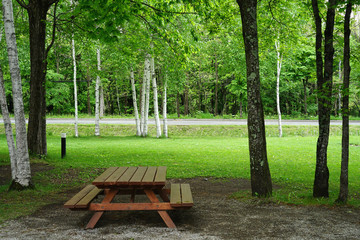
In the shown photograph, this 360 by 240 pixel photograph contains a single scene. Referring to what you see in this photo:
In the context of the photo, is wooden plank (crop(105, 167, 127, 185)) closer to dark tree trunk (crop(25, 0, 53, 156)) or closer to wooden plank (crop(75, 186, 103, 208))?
wooden plank (crop(75, 186, 103, 208))

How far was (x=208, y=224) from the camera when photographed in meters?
4.86

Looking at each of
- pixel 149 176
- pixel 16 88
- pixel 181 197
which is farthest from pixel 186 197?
pixel 16 88

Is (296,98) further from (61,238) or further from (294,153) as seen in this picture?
(61,238)

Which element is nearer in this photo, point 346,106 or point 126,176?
point 126,176

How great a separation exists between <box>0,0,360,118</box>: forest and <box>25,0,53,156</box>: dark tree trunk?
16.9 inches

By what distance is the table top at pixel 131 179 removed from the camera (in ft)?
15.1

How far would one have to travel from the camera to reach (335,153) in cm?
1420

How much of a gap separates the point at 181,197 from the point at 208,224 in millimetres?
583

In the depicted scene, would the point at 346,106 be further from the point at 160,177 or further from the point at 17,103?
the point at 17,103

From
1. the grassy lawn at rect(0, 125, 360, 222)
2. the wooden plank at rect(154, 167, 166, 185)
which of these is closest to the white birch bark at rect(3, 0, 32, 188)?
the grassy lawn at rect(0, 125, 360, 222)

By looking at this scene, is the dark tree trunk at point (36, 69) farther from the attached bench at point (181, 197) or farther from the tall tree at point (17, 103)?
the attached bench at point (181, 197)

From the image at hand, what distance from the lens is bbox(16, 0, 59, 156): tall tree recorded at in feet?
34.6

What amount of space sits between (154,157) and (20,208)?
687 cm

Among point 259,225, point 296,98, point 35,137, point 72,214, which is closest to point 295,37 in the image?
point 259,225
